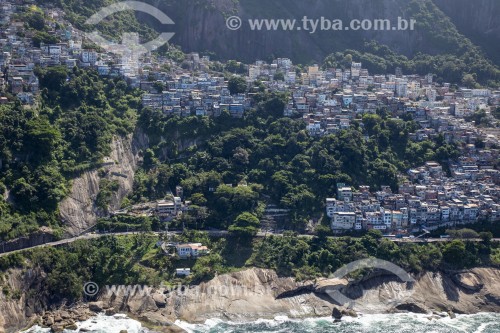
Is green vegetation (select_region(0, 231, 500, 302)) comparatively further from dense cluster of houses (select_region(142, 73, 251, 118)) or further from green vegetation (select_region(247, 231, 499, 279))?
dense cluster of houses (select_region(142, 73, 251, 118))

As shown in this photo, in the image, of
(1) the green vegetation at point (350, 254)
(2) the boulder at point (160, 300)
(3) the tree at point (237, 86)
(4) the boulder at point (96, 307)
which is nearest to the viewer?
(4) the boulder at point (96, 307)

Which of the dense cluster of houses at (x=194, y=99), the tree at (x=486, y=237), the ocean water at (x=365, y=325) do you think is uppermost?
the dense cluster of houses at (x=194, y=99)

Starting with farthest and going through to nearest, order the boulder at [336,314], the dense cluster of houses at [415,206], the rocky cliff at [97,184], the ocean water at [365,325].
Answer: the dense cluster of houses at [415,206] < the rocky cliff at [97,184] < the boulder at [336,314] < the ocean water at [365,325]

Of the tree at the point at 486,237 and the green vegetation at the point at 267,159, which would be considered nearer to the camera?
the tree at the point at 486,237

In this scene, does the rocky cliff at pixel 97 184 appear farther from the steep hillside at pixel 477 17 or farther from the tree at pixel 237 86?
the steep hillside at pixel 477 17

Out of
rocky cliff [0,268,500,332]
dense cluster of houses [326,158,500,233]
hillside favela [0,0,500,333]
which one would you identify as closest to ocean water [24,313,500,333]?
hillside favela [0,0,500,333]

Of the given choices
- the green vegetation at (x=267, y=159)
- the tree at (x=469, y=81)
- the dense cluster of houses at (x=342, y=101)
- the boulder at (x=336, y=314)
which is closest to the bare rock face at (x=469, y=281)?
the dense cluster of houses at (x=342, y=101)

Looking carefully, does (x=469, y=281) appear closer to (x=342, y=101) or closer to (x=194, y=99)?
(x=342, y=101)

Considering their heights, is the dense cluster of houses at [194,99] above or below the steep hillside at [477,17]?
below
